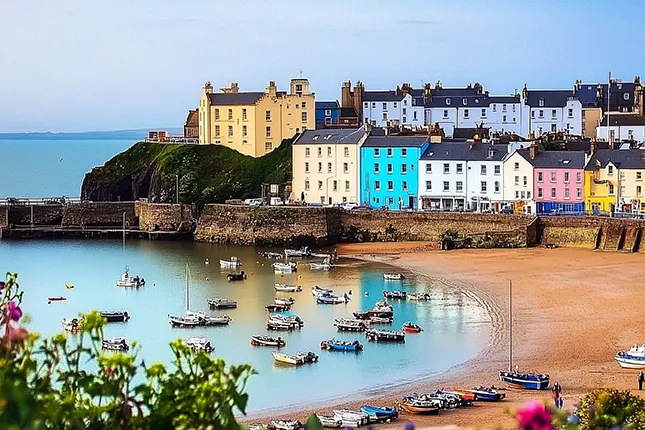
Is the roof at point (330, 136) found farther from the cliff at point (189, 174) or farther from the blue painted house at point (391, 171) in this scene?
the cliff at point (189, 174)

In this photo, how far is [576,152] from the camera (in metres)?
48.1

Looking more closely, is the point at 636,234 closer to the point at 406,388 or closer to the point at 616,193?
the point at 616,193

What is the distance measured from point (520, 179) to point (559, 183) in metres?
1.57

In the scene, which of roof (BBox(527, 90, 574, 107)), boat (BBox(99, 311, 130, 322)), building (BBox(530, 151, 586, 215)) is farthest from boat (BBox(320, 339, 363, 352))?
roof (BBox(527, 90, 574, 107))

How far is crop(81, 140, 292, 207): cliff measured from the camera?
55219 millimetres

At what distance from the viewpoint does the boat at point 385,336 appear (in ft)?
93.9

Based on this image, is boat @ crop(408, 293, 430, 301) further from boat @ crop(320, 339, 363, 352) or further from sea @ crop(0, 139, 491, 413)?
boat @ crop(320, 339, 363, 352)

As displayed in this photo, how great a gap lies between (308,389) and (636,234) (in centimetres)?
2218

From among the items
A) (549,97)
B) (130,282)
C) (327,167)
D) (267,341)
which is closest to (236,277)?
(130,282)

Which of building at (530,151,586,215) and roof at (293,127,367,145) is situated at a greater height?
roof at (293,127,367,145)

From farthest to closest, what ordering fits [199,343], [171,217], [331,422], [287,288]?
[171,217] → [287,288] → [199,343] → [331,422]

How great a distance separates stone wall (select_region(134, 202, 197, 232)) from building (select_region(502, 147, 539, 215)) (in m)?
13.9

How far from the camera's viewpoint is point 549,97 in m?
64.4

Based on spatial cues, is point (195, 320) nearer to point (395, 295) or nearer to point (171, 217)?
point (395, 295)
